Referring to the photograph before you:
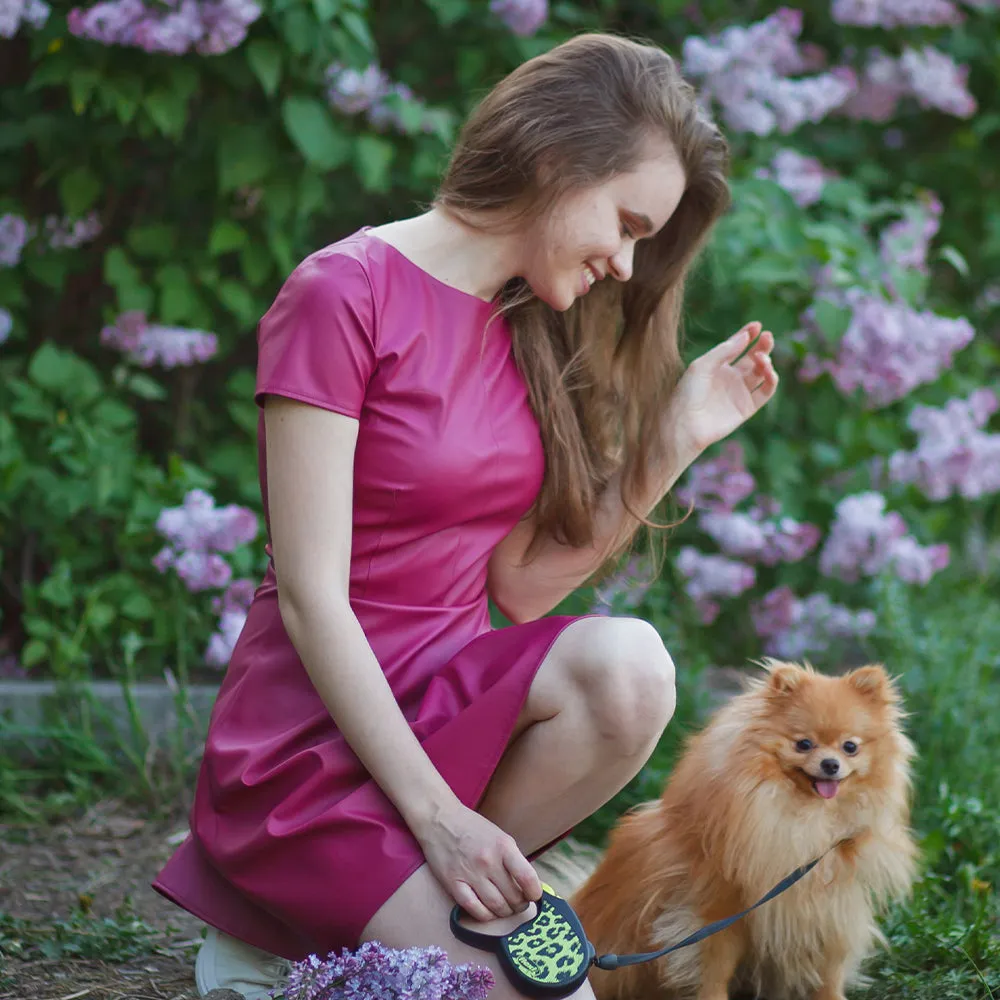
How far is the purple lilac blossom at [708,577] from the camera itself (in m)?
3.63

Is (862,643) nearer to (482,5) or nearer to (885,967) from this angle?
(885,967)

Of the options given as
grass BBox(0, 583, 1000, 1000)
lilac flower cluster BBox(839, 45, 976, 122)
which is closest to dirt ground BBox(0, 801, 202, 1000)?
grass BBox(0, 583, 1000, 1000)

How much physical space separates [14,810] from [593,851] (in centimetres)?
137

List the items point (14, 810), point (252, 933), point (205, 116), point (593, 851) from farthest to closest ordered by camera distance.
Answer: point (205, 116), point (14, 810), point (593, 851), point (252, 933)

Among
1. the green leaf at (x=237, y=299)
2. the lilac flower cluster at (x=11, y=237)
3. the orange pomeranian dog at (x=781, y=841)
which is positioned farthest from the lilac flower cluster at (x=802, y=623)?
the lilac flower cluster at (x=11, y=237)

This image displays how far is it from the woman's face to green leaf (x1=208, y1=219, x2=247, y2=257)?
1.63 meters

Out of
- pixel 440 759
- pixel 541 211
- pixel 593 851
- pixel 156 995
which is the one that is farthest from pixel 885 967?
pixel 541 211

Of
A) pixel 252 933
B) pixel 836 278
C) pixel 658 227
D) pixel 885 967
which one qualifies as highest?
pixel 658 227

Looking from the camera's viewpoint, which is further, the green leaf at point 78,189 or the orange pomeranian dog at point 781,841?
the green leaf at point 78,189

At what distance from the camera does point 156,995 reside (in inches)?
86.0

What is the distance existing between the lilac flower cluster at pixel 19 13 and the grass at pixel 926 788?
5.57 ft

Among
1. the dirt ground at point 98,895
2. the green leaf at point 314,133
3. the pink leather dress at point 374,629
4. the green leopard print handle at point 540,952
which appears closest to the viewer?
the green leopard print handle at point 540,952

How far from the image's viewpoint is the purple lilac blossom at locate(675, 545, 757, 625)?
3631mm

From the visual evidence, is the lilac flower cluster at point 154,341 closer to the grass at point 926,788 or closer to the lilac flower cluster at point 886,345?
the grass at point 926,788
